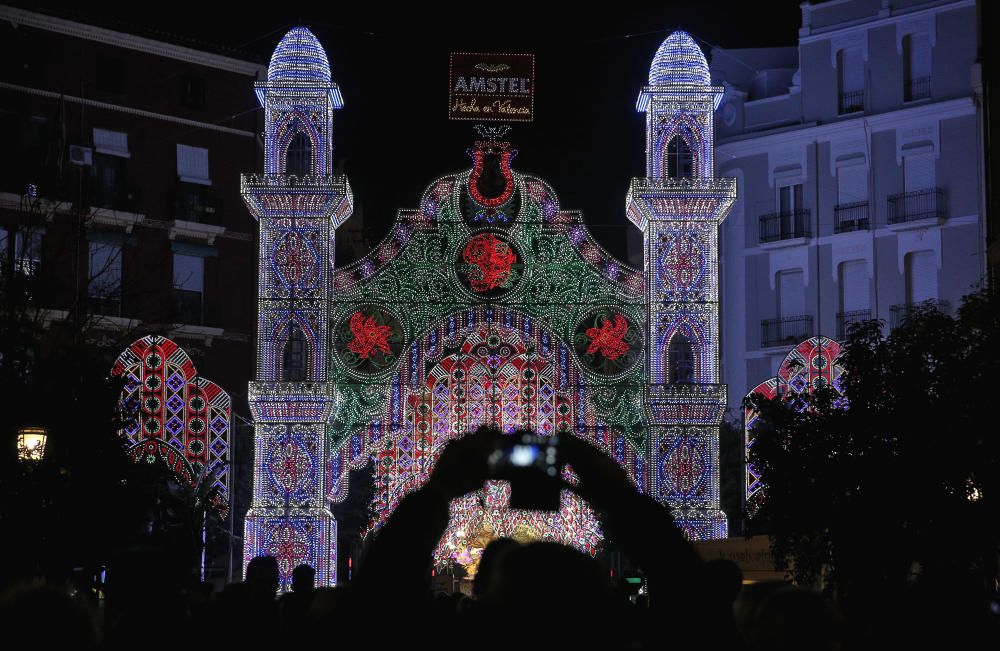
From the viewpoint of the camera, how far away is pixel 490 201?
29391mm

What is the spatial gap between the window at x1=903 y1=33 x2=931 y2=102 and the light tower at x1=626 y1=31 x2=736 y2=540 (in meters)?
11.8

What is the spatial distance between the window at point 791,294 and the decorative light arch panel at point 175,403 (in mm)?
17437

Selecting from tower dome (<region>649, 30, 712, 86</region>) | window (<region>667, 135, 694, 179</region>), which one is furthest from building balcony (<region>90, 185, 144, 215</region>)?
tower dome (<region>649, 30, 712, 86</region>)

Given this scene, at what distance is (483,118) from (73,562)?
1157 centimetres

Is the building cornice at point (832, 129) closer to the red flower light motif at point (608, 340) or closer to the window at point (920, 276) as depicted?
the window at point (920, 276)

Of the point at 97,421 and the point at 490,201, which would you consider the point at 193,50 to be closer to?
the point at 490,201

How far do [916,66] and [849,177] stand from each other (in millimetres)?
3084

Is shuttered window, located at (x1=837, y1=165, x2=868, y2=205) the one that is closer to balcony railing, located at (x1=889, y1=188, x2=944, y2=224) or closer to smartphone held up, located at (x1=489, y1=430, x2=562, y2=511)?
balcony railing, located at (x1=889, y1=188, x2=944, y2=224)

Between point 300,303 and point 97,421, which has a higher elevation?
point 300,303

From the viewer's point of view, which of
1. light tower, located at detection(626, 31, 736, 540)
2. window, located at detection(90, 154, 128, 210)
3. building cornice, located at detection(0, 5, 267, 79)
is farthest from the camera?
window, located at detection(90, 154, 128, 210)

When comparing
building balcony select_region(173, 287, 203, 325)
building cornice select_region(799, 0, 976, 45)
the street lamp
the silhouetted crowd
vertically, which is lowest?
the silhouetted crowd

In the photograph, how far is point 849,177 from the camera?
133ft

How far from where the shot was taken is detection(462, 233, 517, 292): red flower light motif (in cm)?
2916

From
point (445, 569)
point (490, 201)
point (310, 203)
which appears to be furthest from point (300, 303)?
point (445, 569)
